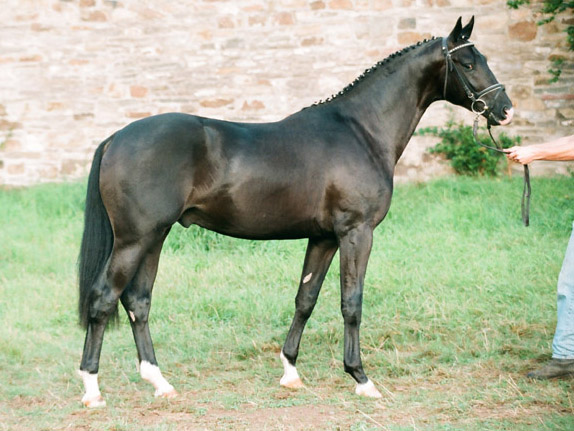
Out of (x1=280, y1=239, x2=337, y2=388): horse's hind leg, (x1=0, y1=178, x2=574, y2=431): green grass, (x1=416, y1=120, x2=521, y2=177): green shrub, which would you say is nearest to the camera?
(x1=0, y1=178, x2=574, y2=431): green grass

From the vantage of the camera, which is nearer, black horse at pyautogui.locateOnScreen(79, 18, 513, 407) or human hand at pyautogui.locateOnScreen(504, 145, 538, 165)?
black horse at pyautogui.locateOnScreen(79, 18, 513, 407)

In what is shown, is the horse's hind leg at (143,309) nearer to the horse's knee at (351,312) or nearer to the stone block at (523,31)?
A: the horse's knee at (351,312)

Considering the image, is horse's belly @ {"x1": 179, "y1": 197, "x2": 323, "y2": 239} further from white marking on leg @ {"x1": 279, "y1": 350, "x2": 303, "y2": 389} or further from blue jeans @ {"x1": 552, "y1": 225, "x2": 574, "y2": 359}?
blue jeans @ {"x1": 552, "y1": 225, "x2": 574, "y2": 359}

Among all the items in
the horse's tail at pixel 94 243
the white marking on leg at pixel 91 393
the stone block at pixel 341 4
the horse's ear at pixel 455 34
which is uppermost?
the horse's ear at pixel 455 34

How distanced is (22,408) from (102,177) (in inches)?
57.0

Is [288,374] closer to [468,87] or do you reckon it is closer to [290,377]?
[290,377]

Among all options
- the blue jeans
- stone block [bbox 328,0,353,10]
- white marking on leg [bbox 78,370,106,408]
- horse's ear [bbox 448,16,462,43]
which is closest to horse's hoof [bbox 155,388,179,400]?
white marking on leg [bbox 78,370,106,408]

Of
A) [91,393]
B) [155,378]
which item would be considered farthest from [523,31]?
[91,393]

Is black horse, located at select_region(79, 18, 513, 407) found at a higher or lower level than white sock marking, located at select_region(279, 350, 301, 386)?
higher

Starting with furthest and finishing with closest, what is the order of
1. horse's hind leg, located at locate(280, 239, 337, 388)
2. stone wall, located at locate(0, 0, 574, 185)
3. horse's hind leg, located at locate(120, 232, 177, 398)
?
stone wall, located at locate(0, 0, 574, 185)
horse's hind leg, located at locate(280, 239, 337, 388)
horse's hind leg, located at locate(120, 232, 177, 398)

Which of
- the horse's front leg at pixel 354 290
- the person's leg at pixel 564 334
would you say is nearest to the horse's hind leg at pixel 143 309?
the horse's front leg at pixel 354 290

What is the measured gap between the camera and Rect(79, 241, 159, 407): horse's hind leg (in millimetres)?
4531

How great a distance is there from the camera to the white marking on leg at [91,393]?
4613 millimetres

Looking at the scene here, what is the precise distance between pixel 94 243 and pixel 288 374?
4.84 ft
